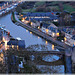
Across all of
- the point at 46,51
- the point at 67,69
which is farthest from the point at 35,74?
the point at 46,51

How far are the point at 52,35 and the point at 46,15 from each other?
2899mm

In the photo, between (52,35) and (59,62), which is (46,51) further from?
Answer: (52,35)

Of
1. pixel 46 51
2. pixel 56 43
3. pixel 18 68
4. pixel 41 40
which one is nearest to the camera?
pixel 18 68

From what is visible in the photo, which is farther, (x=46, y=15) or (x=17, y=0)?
(x=17, y=0)

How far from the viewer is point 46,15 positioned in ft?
25.6

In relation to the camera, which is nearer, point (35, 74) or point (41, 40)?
point (35, 74)

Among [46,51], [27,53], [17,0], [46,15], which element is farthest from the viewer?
[17,0]

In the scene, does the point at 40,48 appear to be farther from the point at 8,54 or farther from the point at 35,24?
the point at 35,24

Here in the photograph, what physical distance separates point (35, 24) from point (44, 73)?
386cm

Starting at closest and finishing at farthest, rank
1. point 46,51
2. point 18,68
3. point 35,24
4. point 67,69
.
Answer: point 18,68, point 67,69, point 46,51, point 35,24

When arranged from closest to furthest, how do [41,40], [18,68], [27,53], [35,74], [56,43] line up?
[35,74] < [18,68] < [27,53] < [56,43] < [41,40]

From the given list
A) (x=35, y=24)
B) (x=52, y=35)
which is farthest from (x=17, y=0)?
(x=52, y=35)

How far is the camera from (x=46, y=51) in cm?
344

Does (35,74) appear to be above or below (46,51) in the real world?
above
